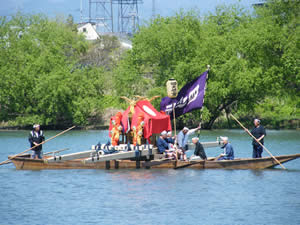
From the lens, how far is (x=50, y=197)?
2133cm

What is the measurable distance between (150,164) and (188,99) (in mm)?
4495

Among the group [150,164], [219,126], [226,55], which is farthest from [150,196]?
[219,126]

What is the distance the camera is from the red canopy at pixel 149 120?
90.3 ft

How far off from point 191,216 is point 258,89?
1641 inches

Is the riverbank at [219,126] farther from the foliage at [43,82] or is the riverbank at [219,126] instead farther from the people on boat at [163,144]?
the people on boat at [163,144]

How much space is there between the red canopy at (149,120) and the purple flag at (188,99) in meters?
1.14

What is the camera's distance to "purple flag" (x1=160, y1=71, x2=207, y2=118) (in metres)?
29.0

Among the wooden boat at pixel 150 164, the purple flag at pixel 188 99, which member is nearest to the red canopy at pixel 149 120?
the purple flag at pixel 188 99

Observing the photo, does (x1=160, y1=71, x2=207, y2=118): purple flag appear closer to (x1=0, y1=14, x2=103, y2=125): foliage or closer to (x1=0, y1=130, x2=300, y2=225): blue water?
(x1=0, y1=130, x2=300, y2=225): blue water

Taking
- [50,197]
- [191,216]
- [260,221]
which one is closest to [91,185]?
[50,197]

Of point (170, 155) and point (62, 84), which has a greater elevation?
point (62, 84)

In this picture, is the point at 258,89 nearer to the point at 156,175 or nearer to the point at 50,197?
the point at 156,175

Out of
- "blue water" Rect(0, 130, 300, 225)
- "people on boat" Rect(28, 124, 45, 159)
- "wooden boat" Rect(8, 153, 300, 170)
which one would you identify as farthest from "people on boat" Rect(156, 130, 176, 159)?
"people on boat" Rect(28, 124, 45, 159)

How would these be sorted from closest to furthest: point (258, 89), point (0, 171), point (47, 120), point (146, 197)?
point (146, 197) < point (0, 171) < point (258, 89) < point (47, 120)
